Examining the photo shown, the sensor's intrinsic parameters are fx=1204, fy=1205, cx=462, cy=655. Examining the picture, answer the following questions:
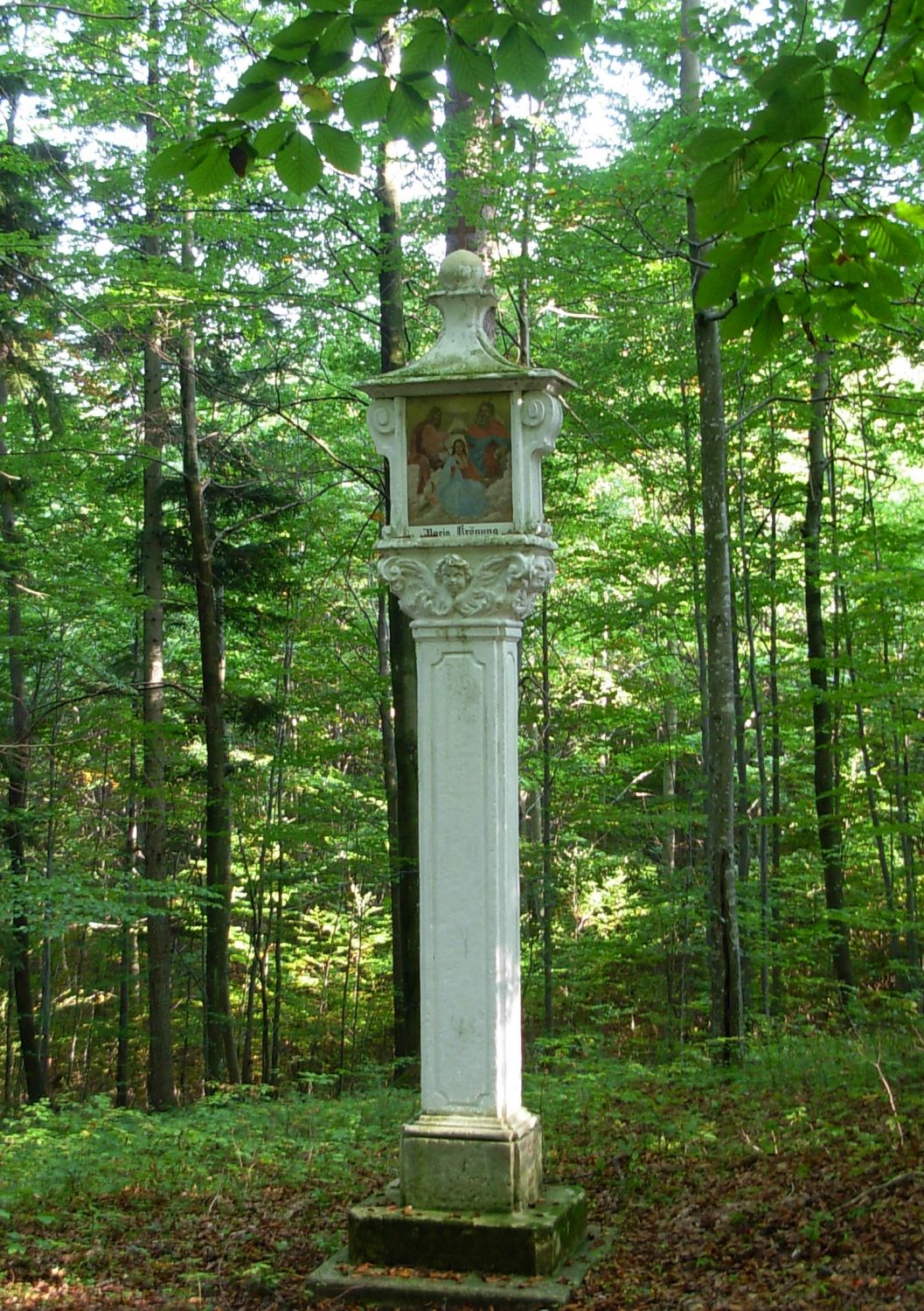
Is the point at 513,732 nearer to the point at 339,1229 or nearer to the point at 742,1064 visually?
the point at 339,1229

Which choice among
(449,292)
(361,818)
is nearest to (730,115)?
(449,292)

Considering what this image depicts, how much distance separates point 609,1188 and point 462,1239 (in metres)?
1.40

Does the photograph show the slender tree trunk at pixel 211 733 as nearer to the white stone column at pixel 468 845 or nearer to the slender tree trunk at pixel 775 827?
the slender tree trunk at pixel 775 827

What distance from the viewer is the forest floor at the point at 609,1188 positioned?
504 cm

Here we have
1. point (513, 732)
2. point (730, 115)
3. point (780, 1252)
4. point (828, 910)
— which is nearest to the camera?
point (780, 1252)

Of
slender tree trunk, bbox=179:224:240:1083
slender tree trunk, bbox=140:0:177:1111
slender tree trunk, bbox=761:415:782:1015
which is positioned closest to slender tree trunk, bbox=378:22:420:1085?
slender tree trunk, bbox=179:224:240:1083

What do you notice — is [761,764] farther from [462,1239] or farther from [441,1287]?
[441,1287]

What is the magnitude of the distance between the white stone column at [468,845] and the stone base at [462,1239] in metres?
0.15

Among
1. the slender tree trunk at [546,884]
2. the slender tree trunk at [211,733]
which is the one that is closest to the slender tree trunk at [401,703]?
the slender tree trunk at [546,884]

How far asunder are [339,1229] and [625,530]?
1017 cm

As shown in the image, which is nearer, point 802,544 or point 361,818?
point 802,544

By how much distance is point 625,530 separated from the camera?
14.9 metres

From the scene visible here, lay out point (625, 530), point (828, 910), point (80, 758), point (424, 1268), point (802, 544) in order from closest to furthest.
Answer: point (424, 1268), point (828, 910), point (802, 544), point (625, 530), point (80, 758)

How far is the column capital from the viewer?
5.90 m
